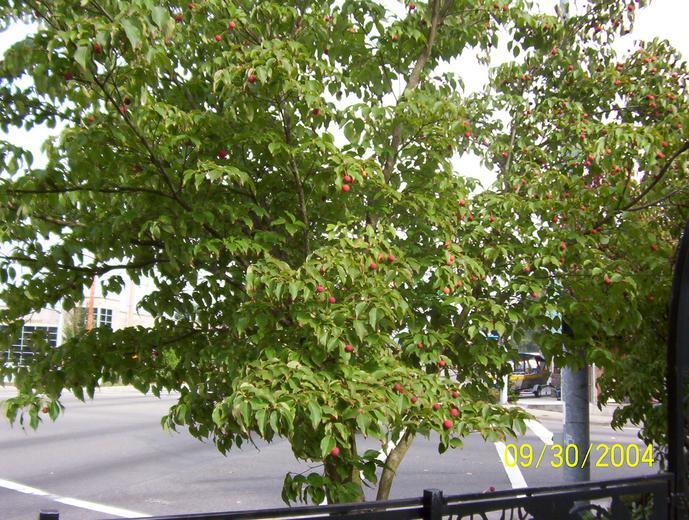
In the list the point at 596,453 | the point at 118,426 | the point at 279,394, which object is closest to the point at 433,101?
the point at 279,394

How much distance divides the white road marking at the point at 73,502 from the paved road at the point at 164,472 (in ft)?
0.04

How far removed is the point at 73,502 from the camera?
29.6ft

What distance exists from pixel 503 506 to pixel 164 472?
9.62 m

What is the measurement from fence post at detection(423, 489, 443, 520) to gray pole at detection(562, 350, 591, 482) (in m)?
3.25

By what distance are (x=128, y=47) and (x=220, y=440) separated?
2.29 meters

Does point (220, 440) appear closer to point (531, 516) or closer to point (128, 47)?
point (531, 516)

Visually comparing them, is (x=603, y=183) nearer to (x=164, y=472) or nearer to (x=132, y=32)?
(x=132, y=32)

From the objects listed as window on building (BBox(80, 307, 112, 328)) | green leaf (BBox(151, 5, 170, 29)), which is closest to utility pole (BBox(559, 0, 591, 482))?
window on building (BBox(80, 307, 112, 328))

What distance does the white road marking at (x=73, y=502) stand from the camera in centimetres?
845

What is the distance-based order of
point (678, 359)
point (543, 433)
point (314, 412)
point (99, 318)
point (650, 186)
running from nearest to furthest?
point (314, 412), point (678, 359), point (650, 186), point (99, 318), point (543, 433)

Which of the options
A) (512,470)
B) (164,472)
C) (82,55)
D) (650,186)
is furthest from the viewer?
(512,470)

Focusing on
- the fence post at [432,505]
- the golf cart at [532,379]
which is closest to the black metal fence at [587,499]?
the fence post at [432,505]

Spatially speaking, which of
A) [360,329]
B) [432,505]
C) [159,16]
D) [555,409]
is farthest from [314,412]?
[555,409]

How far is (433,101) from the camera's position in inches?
158
